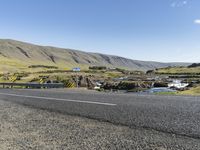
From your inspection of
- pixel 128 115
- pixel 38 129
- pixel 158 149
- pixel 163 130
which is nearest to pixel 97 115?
pixel 128 115

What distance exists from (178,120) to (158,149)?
270 centimetres

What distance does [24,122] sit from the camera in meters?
8.90

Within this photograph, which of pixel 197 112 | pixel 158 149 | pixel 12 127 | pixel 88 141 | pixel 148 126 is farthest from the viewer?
pixel 197 112

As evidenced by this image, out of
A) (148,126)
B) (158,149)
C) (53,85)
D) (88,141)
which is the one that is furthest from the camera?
(53,85)

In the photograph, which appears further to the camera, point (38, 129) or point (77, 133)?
point (38, 129)

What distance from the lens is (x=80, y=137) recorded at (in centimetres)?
652

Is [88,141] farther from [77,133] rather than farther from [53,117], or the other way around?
[53,117]

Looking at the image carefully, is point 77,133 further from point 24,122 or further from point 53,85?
point 53,85

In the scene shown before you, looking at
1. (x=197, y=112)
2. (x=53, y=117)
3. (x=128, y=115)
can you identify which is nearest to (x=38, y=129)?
(x=53, y=117)

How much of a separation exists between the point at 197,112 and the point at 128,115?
2.28m

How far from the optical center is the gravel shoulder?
5625 mm

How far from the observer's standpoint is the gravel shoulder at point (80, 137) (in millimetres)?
5625

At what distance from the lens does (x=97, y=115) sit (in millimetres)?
9328

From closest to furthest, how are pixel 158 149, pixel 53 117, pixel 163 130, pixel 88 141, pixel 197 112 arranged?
pixel 158 149 < pixel 88 141 < pixel 163 130 < pixel 197 112 < pixel 53 117
